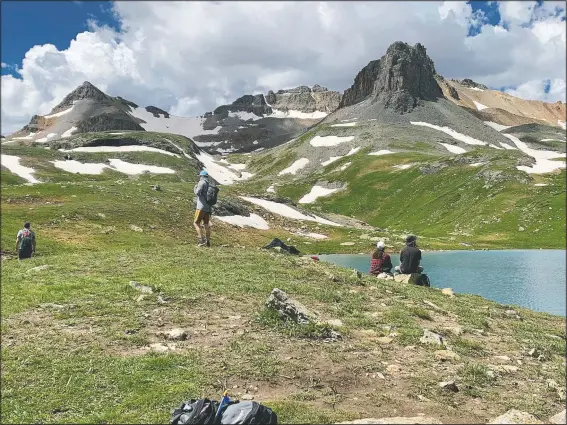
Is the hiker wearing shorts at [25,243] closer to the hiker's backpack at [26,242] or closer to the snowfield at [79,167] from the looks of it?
the hiker's backpack at [26,242]

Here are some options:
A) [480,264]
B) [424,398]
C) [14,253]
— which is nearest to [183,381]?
[424,398]

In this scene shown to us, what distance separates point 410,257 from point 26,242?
24.1m

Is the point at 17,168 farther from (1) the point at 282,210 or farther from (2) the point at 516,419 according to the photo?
(2) the point at 516,419

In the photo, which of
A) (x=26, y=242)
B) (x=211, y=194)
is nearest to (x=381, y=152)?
(x=211, y=194)

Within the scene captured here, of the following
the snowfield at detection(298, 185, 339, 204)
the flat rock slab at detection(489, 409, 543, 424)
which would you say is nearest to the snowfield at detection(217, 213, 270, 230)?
the flat rock slab at detection(489, 409, 543, 424)

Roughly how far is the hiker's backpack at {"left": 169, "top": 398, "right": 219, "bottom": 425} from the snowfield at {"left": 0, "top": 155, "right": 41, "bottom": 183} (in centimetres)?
10819

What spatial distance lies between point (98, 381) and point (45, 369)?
5.46 feet

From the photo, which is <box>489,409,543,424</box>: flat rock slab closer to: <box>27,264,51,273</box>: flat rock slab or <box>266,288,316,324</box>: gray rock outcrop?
<box>266,288,316,324</box>: gray rock outcrop

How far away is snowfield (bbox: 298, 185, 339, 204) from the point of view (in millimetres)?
152750

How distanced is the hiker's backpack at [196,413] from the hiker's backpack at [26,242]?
25.6 m

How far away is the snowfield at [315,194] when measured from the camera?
6014 inches

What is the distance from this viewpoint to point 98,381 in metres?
11.0

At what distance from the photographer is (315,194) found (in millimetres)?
158250

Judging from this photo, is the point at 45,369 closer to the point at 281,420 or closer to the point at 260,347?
the point at 260,347
